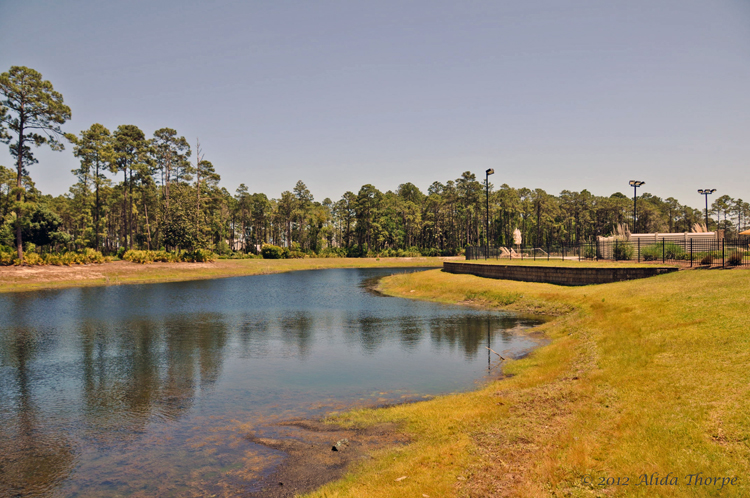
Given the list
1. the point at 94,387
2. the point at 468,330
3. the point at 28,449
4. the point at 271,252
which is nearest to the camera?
the point at 28,449

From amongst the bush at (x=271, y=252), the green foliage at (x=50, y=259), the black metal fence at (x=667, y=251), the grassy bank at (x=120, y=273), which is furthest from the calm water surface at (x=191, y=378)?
the bush at (x=271, y=252)

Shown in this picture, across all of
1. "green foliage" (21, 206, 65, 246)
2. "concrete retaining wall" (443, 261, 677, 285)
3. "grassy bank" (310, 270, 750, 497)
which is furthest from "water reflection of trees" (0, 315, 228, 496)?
"green foliage" (21, 206, 65, 246)

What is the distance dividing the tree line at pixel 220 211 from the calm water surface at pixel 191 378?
38.9 m

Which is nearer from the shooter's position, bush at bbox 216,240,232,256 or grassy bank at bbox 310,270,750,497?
grassy bank at bbox 310,270,750,497

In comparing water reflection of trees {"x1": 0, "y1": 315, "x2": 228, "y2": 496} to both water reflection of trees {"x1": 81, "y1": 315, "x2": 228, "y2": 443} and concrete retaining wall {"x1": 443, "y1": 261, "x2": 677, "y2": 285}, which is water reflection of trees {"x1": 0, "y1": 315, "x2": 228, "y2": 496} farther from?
concrete retaining wall {"x1": 443, "y1": 261, "x2": 677, "y2": 285}

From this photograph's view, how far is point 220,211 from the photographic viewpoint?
4840 inches

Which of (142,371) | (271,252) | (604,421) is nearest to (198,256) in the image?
(271,252)

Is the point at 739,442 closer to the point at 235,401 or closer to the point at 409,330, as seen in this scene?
the point at 235,401

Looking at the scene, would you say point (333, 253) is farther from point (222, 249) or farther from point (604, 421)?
point (604, 421)

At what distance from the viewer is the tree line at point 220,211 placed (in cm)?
6462

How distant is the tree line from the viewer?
2544 inches

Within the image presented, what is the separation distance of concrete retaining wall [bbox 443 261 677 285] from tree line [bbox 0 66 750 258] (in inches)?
1580

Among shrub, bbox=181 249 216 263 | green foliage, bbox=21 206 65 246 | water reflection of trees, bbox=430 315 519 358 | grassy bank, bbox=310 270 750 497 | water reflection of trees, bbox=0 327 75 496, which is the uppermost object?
green foliage, bbox=21 206 65 246

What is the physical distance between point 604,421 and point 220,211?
124667 mm
